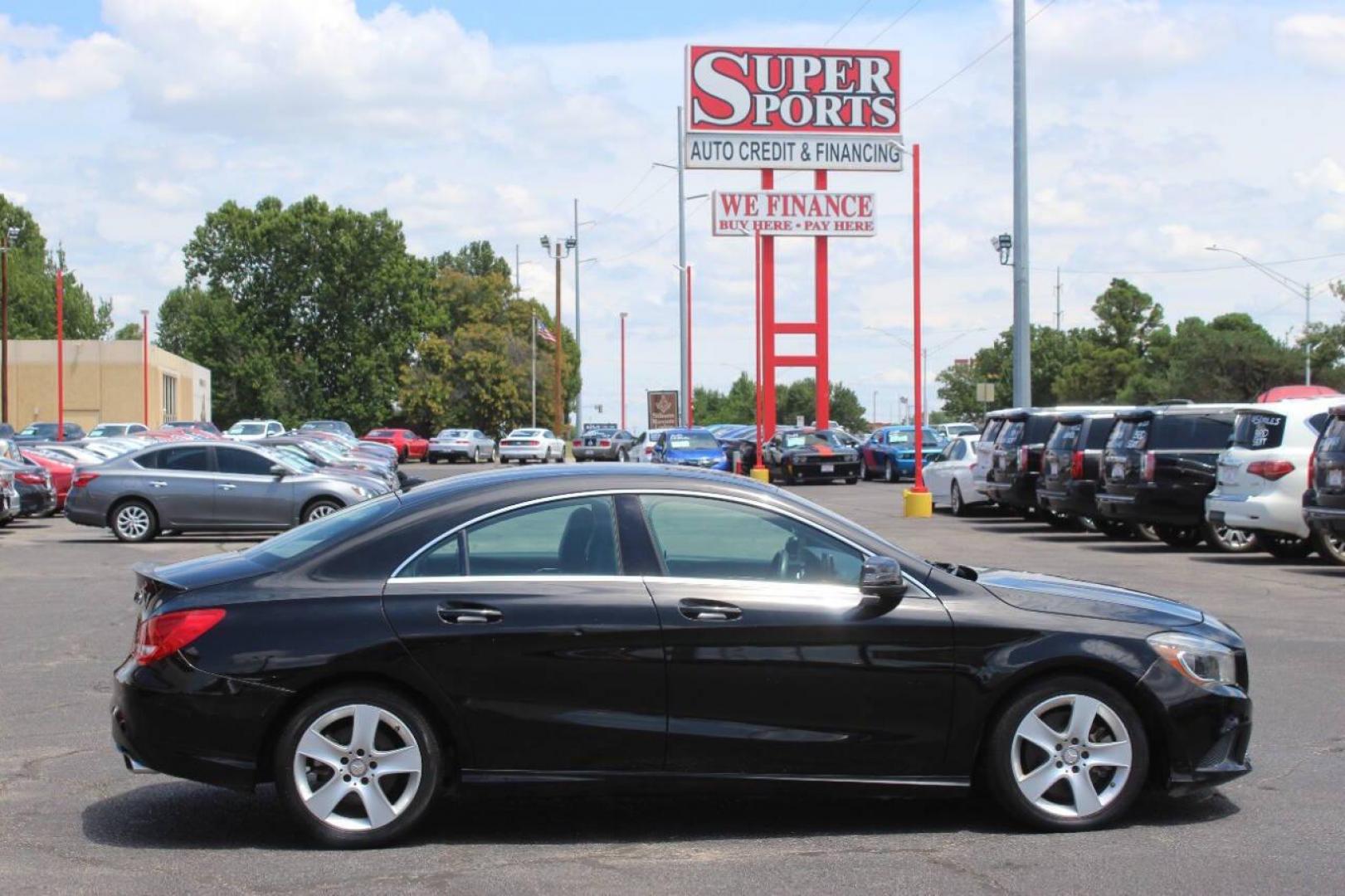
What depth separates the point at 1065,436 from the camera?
905 inches

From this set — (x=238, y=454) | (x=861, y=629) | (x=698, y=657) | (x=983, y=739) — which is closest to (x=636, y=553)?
(x=698, y=657)

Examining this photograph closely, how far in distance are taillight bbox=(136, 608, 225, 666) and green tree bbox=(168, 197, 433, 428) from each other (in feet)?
290

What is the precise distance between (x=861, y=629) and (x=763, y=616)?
1.29ft

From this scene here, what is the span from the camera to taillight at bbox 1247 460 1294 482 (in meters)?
17.7

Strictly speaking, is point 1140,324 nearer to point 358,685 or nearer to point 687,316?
point 687,316

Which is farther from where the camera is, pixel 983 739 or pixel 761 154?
pixel 761 154

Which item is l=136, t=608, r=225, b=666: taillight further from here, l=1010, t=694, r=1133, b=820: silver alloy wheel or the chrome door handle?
l=1010, t=694, r=1133, b=820: silver alloy wheel

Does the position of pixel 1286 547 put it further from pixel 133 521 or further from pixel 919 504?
pixel 133 521

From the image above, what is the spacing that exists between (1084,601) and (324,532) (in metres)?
3.18

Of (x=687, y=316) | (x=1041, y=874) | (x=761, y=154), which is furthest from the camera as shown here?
(x=687, y=316)

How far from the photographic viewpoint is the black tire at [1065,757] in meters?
6.38

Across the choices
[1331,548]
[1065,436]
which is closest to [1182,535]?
[1065,436]

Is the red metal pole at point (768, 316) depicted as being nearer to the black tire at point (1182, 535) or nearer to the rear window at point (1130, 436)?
the black tire at point (1182, 535)

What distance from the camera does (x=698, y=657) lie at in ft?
20.4
